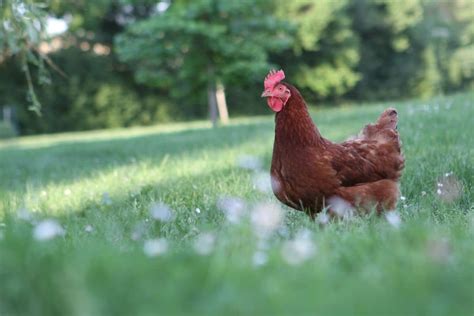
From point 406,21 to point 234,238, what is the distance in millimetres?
37621

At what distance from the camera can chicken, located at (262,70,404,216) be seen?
3.27m

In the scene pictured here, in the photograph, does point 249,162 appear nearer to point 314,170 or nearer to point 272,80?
point 272,80

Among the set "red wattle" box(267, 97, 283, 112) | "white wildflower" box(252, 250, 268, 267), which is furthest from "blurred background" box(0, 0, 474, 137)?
"white wildflower" box(252, 250, 268, 267)

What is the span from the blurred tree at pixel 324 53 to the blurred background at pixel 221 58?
Answer: 0.22 ft

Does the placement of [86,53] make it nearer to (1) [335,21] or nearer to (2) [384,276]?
(1) [335,21]

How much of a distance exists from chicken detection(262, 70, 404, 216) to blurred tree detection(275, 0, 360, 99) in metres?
30.0

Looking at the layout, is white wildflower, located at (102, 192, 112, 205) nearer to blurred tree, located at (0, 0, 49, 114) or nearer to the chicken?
blurred tree, located at (0, 0, 49, 114)

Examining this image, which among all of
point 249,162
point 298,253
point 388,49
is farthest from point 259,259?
point 388,49

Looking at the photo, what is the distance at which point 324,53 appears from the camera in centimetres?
3488

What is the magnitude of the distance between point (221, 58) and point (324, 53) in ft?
50.5

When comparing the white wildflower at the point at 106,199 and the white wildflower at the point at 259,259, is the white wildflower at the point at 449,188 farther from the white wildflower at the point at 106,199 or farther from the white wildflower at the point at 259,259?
the white wildflower at the point at 106,199

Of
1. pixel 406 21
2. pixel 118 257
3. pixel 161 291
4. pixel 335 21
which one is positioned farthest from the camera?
pixel 406 21

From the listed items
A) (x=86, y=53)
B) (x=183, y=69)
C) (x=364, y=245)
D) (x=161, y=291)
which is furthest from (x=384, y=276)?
(x=86, y=53)

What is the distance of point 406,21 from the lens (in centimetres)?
3653
